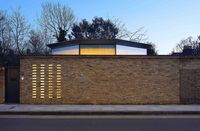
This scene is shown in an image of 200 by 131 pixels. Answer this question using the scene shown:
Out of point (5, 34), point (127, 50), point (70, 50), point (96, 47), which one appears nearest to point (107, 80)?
point (96, 47)

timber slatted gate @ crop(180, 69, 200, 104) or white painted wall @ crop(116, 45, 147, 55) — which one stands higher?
white painted wall @ crop(116, 45, 147, 55)

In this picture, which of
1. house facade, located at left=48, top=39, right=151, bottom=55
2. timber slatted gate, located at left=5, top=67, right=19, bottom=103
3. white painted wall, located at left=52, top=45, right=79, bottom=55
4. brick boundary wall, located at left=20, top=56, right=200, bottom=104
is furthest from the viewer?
white painted wall, located at left=52, top=45, right=79, bottom=55

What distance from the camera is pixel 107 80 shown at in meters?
25.5

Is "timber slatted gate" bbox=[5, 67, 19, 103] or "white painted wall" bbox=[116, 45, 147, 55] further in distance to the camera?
"white painted wall" bbox=[116, 45, 147, 55]

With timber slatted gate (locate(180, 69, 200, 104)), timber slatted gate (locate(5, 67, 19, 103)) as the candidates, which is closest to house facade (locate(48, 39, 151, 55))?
timber slatted gate (locate(5, 67, 19, 103))

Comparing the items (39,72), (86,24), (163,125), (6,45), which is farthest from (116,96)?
(86,24)

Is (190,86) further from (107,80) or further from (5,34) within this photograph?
(5,34)

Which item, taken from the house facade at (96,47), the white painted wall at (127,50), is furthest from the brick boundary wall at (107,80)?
the white painted wall at (127,50)

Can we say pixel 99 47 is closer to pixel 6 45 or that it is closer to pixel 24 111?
pixel 24 111

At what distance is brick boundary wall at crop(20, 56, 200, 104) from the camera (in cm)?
2545

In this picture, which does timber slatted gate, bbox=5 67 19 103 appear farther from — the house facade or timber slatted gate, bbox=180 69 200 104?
timber slatted gate, bbox=180 69 200 104

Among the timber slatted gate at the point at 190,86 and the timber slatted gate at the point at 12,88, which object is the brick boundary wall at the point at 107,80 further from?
the timber slatted gate at the point at 12,88

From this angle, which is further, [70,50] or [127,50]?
[127,50]

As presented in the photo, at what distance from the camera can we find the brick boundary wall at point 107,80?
25.5 metres
